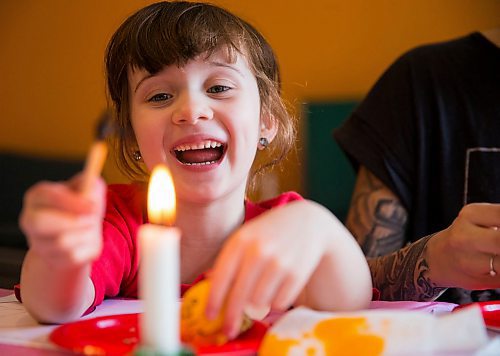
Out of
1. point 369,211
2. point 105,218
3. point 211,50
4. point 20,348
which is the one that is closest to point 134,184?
point 105,218

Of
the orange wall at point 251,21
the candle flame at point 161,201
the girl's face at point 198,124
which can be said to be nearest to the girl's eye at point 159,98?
the girl's face at point 198,124

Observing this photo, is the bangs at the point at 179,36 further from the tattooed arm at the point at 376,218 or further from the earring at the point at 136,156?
the tattooed arm at the point at 376,218

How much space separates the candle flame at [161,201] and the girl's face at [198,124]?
1.63 feet

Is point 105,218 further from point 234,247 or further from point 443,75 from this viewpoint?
point 443,75

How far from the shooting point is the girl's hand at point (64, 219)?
0.55 metres

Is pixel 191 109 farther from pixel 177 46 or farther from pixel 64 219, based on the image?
pixel 64 219

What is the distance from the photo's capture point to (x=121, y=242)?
115cm

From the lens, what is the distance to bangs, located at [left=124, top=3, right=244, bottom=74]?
46.3 inches

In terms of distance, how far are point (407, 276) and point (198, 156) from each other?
39 cm

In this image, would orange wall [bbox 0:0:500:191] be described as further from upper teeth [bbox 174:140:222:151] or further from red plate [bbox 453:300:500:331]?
red plate [bbox 453:300:500:331]

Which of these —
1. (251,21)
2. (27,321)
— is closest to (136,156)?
(27,321)

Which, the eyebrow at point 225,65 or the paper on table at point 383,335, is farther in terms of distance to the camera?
the eyebrow at point 225,65

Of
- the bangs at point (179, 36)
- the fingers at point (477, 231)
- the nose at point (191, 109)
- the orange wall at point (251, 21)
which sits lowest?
the fingers at point (477, 231)

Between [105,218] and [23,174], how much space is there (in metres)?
3.29
